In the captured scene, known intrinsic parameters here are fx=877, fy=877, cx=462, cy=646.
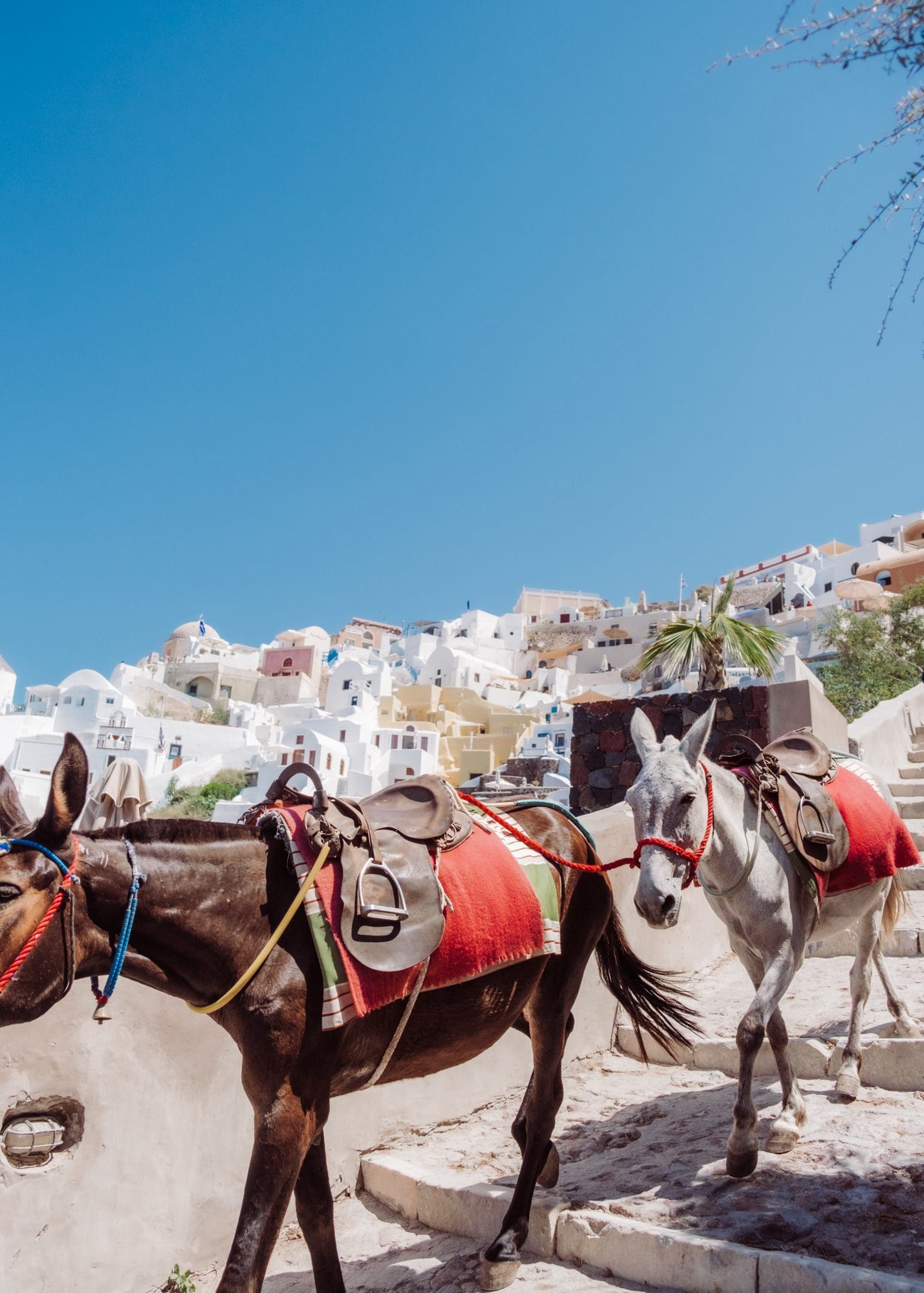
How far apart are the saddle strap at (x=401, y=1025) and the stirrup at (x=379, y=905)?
0.70ft

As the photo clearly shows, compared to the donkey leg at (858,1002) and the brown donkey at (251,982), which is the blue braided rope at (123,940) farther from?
the donkey leg at (858,1002)

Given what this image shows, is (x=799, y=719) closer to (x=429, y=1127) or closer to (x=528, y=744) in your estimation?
(x=429, y=1127)

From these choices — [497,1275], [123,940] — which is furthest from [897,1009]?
[123,940]

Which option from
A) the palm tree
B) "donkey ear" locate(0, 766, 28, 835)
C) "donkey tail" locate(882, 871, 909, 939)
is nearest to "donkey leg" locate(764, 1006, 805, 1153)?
"donkey tail" locate(882, 871, 909, 939)

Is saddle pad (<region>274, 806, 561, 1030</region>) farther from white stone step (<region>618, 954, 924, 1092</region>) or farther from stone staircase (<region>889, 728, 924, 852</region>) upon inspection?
stone staircase (<region>889, 728, 924, 852</region>)

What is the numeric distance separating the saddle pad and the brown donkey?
86 mm

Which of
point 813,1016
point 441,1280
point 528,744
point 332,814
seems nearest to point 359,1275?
point 441,1280

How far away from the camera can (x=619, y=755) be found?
9.75 metres

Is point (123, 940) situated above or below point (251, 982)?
above

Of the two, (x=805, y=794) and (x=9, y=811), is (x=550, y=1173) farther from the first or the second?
(x=9, y=811)

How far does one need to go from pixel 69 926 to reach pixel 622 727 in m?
7.86

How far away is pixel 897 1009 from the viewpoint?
16.3 ft

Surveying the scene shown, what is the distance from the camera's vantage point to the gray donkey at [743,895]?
3684 mm

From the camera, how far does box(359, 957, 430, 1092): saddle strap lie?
2994 millimetres
